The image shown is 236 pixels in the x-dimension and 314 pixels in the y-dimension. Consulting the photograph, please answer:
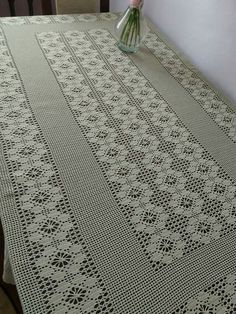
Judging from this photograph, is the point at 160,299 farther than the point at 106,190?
No

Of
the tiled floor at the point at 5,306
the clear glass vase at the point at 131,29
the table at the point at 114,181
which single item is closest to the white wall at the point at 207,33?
the table at the point at 114,181

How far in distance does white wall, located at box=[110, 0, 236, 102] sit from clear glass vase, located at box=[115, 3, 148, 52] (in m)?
0.17

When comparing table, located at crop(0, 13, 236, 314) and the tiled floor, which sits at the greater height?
table, located at crop(0, 13, 236, 314)

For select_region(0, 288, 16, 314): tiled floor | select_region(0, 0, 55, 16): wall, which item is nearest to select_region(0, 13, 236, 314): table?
select_region(0, 288, 16, 314): tiled floor

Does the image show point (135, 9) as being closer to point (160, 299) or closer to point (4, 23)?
point (4, 23)

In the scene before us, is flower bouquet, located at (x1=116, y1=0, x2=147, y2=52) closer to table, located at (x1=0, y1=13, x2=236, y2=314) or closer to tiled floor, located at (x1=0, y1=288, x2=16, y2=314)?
table, located at (x1=0, y1=13, x2=236, y2=314)

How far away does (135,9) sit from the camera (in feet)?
3.87

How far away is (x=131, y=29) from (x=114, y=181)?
698mm

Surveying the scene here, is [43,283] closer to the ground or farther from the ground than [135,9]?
closer to the ground

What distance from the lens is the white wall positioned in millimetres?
1088

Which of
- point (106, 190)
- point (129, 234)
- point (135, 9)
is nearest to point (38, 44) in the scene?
point (135, 9)

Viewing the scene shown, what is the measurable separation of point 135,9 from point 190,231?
0.84 meters

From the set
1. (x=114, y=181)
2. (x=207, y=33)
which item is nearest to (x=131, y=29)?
(x=207, y=33)

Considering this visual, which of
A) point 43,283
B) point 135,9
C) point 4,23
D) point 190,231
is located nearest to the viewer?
point 43,283
